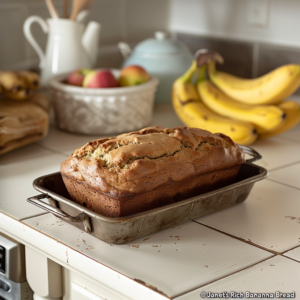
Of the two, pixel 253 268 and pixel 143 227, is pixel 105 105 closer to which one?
pixel 143 227

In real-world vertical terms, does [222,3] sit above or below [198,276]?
above

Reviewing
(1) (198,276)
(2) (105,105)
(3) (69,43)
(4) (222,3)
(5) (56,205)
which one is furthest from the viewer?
(4) (222,3)

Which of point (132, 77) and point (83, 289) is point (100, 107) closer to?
point (132, 77)

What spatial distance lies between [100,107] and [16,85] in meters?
0.21

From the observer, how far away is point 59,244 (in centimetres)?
67

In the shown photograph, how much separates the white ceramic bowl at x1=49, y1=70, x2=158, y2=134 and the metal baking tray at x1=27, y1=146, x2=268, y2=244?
1.45 feet

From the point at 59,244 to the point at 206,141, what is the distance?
0.28 m

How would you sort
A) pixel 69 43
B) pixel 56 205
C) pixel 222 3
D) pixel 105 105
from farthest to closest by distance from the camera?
pixel 222 3
pixel 69 43
pixel 105 105
pixel 56 205

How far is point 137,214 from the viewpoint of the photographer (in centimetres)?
64

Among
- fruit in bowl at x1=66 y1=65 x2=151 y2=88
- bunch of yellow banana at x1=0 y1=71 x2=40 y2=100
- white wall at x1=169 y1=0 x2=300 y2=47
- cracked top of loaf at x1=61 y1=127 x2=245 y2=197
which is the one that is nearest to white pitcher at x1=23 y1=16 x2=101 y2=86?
fruit in bowl at x1=66 y1=65 x2=151 y2=88

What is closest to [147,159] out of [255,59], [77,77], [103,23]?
[77,77]

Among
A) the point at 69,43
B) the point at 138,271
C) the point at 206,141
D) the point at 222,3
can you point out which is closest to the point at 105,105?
the point at 69,43

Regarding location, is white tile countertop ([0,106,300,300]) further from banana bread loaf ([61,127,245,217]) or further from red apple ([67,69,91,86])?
red apple ([67,69,91,86])

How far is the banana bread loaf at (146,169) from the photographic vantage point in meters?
0.66
